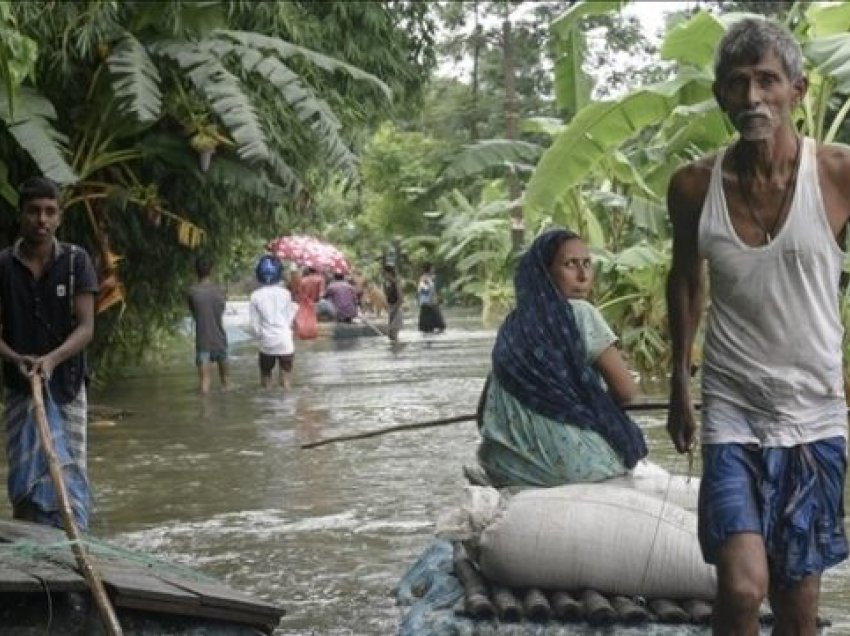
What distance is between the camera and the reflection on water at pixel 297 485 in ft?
20.3

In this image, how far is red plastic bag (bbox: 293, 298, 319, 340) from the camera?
19.8m

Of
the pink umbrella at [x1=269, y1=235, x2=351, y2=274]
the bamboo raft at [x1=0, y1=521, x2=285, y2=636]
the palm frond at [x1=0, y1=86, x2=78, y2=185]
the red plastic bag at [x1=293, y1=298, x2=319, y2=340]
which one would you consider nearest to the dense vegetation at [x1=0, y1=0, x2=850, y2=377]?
the palm frond at [x1=0, y1=86, x2=78, y2=185]

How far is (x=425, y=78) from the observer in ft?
55.0

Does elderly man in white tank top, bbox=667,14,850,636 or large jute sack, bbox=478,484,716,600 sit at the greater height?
elderly man in white tank top, bbox=667,14,850,636

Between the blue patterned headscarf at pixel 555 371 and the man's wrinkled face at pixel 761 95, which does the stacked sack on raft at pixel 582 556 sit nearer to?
the blue patterned headscarf at pixel 555 371

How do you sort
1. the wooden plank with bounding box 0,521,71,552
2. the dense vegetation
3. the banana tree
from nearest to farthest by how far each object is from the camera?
the wooden plank with bounding box 0,521,71,552
the dense vegetation
the banana tree

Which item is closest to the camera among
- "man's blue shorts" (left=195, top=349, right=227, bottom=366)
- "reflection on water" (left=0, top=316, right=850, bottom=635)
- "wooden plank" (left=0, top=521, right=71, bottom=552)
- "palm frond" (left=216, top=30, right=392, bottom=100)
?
"wooden plank" (left=0, top=521, right=71, bottom=552)

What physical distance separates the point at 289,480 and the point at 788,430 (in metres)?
5.83

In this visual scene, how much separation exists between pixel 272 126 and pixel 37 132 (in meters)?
2.97

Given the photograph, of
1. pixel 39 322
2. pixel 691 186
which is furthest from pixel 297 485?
pixel 691 186

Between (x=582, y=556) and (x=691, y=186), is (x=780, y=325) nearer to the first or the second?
(x=691, y=186)

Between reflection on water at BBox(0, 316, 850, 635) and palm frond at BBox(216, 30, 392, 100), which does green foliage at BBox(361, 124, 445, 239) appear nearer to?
reflection on water at BBox(0, 316, 850, 635)

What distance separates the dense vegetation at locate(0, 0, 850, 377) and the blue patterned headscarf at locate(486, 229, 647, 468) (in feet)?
9.52

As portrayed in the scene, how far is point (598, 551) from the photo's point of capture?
4.82m
